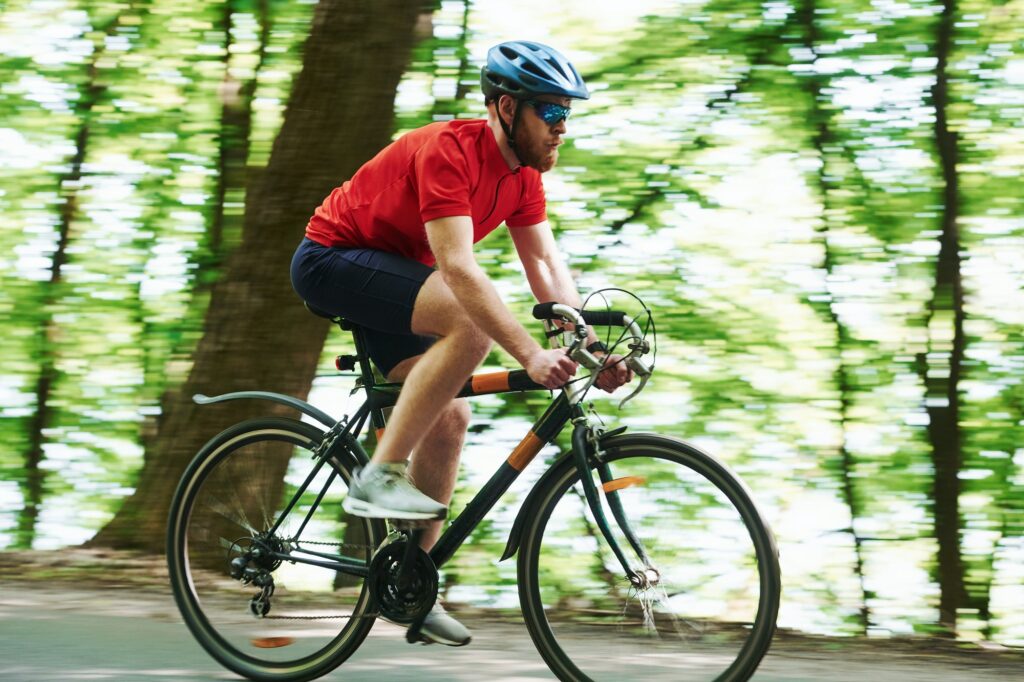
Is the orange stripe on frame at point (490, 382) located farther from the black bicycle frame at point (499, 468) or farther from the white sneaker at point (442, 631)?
the white sneaker at point (442, 631)

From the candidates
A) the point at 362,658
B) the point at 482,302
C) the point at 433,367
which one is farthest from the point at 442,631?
the point at 482,302

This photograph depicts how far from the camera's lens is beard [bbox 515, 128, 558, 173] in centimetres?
385

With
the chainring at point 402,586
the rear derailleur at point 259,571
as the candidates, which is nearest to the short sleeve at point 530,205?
the chainring at point 402,586

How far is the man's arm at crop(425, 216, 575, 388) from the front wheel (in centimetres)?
34

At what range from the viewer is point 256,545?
4.36m

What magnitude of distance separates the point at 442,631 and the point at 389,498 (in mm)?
498

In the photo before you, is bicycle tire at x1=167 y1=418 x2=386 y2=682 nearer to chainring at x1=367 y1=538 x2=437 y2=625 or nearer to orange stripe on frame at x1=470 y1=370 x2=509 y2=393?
chainring at x1=367 y1=538 x2=437 y2=625

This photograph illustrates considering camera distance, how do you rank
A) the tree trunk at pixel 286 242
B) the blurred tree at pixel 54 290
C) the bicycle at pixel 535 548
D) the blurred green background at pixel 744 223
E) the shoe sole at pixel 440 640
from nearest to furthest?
1. the bicycle at pixel 535 548
2. the shoe sole at pixel 440 640
3. the tree trunk at pixel 286 242
4. the blurred green background at pixel 744 223
5. the blurred tree at pixel 54 290

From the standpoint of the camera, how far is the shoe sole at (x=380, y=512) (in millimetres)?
3861

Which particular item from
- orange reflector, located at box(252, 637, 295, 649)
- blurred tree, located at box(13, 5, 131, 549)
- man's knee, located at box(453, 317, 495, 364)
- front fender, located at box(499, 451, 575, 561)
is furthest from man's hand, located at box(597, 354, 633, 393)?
blurred tree, located at box(13, 5, 131, 549)

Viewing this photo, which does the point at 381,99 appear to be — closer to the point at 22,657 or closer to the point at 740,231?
the point at 740,231

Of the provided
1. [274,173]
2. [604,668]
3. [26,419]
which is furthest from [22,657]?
[26,419]

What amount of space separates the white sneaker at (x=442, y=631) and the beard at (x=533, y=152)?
1.56 m

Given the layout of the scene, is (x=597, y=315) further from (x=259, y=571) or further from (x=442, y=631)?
(x=259, y=571)
